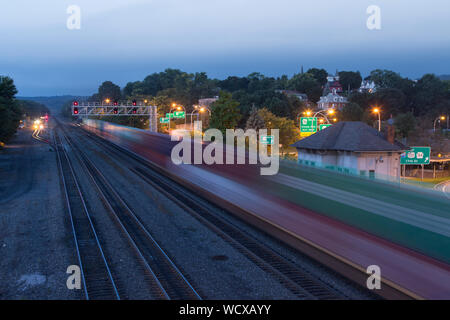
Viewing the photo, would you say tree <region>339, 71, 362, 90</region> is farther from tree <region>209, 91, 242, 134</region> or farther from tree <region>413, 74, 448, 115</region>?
tree <region>209, 91, 242, 134</region>

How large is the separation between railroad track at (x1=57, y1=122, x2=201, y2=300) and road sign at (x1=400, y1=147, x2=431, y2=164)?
1931cm

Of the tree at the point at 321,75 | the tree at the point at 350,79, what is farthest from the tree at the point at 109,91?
the tree at the point at 350,79

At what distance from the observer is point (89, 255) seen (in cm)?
1092

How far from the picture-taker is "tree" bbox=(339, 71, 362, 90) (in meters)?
151

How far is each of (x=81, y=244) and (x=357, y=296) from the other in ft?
25.0

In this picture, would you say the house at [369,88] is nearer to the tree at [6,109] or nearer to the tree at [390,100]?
the tree at [390,100]

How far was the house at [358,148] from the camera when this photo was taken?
1187 inches

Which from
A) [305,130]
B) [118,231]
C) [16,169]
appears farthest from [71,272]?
[305,130]

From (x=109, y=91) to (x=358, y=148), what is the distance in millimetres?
159939

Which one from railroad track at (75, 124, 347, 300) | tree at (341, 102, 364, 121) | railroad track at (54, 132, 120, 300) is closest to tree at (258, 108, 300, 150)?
tree at (341, 102, 364, 121)

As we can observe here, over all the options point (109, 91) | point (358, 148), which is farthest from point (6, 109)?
point (109, 91)

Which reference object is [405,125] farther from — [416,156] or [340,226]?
[340,226]

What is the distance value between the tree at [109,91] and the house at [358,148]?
462 feet

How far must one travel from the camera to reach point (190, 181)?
21812mm
